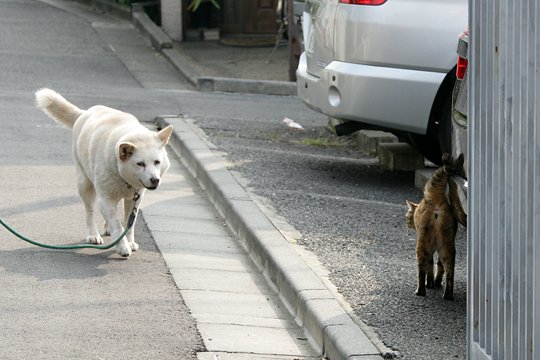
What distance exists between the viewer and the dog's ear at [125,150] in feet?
22.0

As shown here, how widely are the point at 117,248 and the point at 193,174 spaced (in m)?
2.84

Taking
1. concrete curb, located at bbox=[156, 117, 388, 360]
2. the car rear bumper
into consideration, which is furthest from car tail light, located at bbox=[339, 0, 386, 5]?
concrete curb, located at bbox=[156, 117, 388, 360]

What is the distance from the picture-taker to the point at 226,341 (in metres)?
5.52

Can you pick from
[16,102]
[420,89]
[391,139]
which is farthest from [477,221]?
[16,102]

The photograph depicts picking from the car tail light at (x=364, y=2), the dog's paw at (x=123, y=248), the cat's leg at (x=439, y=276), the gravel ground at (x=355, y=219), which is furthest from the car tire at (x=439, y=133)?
the dog's paw at (x=123, y=248)

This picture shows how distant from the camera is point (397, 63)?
8.70 meters

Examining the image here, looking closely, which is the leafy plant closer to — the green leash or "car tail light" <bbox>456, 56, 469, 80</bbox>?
the green leash

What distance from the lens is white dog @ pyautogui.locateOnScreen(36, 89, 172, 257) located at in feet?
22.2

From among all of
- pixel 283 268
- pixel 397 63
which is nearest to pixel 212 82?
pixel 397 63

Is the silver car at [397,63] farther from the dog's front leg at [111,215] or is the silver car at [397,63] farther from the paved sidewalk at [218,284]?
the dog's front leg at [111,215]

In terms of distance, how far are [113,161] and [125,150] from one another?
0.22 m

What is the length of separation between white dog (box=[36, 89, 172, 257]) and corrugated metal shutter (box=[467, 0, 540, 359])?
2762 millimetres

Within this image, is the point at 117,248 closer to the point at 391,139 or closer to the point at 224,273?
the point at 224,273

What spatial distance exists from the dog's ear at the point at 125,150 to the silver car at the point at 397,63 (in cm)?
263
